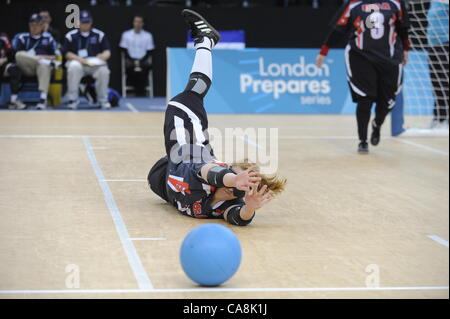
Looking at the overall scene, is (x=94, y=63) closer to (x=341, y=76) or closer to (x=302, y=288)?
(x=341, y=76)

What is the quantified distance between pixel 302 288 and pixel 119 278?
1.05 meters

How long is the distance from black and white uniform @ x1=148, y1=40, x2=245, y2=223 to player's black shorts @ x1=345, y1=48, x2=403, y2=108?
3.22 m

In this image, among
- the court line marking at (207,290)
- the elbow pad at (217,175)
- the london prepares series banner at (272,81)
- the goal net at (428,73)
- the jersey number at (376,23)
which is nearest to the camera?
the court line marking at (207,290)

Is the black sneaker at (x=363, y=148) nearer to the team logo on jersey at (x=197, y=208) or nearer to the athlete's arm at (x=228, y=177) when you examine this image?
the team logo on jersey at (x=197, y=208)

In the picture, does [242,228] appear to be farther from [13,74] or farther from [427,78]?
[13,74]

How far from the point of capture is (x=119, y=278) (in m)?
4.65

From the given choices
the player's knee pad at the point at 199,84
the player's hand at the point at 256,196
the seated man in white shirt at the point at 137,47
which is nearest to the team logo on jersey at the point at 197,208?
the player's hand at the point at 256,196

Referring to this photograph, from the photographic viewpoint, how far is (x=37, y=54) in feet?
47.3

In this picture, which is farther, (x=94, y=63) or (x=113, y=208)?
(x=94, y=63)

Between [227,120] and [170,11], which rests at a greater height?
[170,11]

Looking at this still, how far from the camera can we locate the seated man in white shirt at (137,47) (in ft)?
54.7

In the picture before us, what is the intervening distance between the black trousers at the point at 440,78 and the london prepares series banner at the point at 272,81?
0.96 metres

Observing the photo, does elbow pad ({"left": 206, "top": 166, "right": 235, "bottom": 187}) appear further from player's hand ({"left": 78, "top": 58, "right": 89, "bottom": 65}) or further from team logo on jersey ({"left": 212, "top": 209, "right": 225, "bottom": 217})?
player's hand ({"left": 78, "top": 58, "right": 89, "bottom": 65})
